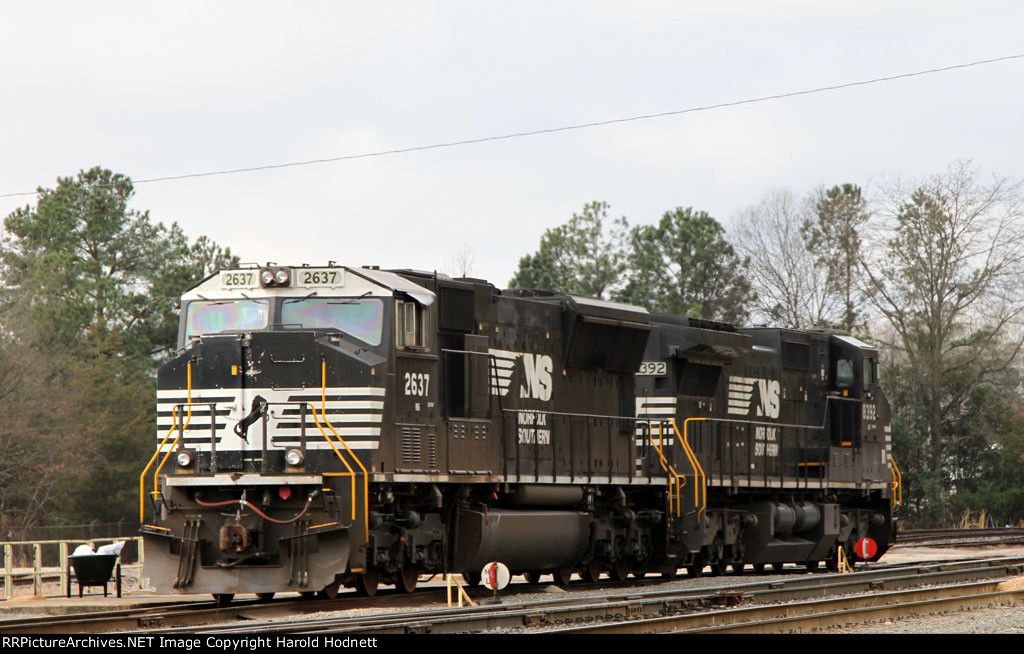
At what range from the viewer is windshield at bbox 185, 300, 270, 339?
48.2ft

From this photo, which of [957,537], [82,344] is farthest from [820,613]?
[82,344]

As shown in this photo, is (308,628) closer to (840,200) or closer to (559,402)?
(559,402)

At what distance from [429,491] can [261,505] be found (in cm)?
211

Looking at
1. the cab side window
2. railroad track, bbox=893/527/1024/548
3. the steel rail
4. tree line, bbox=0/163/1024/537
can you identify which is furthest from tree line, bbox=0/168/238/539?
the steel rail

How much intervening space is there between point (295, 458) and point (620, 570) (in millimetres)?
6904

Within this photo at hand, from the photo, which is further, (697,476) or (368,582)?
(697,476)

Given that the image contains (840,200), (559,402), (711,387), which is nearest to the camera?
(559,402)

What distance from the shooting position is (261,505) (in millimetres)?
14016

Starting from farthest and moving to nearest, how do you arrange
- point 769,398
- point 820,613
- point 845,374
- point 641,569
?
point 845,374 → point 769,398 → point 641,569 → point 820,613

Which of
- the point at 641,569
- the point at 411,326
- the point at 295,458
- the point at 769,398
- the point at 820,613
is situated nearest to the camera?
the point at 820,613

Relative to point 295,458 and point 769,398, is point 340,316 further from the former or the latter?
point 769,398

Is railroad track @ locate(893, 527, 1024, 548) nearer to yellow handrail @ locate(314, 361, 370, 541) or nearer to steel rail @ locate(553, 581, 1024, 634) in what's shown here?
steel rail @ locate(553, 581, 1024, 634)

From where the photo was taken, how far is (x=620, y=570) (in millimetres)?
19312
